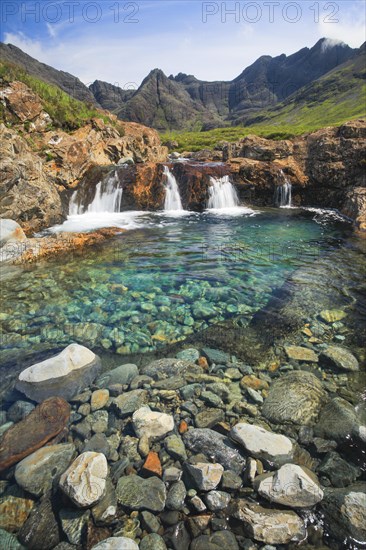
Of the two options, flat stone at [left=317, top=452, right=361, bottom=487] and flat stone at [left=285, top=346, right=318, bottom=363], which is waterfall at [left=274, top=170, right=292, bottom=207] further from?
flat stone at [left=317, top=452, right=361, bottom=487]

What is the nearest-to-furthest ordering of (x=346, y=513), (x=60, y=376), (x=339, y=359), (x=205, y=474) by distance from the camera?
(x=346, y=513) → (x=205, y=474) → (x=60, y=376) → (x=339, y=359)

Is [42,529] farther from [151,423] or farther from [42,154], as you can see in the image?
[42,154]

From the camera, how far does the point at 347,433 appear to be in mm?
3744

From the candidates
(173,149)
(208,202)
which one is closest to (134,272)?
(208,202)

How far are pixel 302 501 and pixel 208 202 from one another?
2196 centimetres

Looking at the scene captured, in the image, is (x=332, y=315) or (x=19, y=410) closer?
(x=19, y=410)

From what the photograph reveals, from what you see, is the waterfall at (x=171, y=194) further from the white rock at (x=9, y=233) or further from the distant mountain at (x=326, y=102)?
the distant mountain at (x=326, y=102)

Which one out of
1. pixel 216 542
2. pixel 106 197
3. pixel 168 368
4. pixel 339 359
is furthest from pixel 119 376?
pixel 106 197

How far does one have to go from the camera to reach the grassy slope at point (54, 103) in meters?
23.2

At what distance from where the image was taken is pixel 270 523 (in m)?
2.77

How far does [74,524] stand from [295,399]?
3211 millimetres

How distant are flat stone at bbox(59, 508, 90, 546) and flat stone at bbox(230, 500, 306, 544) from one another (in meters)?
1.45

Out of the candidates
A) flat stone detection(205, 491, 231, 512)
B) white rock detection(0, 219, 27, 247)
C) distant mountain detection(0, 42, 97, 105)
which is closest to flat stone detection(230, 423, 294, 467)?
flat stone detection(205, 491, 231, 512)

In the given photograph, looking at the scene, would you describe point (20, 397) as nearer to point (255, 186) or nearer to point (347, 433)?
point (347, 433)
